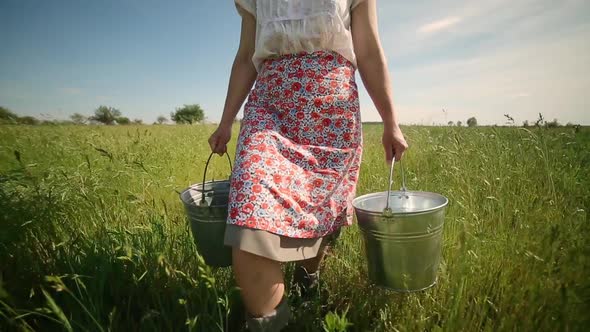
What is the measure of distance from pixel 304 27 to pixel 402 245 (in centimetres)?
110

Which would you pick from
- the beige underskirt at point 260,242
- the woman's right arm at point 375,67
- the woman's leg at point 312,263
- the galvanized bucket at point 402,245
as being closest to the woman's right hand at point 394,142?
the woman's right arm at point 375,67

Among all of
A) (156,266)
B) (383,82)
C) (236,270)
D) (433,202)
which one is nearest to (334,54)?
(383,82)

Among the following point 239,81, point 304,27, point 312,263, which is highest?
point 304,27

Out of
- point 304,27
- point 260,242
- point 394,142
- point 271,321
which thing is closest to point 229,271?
point 271,321

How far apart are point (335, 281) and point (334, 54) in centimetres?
130

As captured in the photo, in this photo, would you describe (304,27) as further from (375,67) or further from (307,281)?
(307,281)

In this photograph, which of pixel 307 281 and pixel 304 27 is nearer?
pixel 304 27

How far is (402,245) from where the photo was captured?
1308 mm

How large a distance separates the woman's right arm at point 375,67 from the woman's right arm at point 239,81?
59 centimetres

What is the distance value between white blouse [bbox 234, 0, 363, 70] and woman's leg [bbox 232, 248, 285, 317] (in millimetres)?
1020

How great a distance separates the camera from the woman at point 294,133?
1.16 meters

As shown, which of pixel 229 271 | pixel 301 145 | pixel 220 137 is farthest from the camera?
pixel 229 271

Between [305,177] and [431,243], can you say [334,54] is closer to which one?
[305,177]

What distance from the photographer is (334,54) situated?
1580mm
